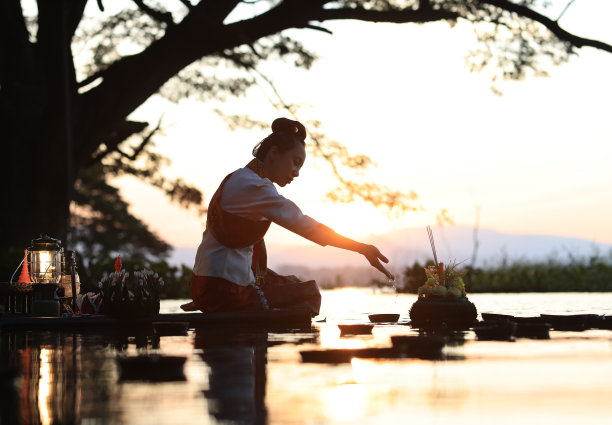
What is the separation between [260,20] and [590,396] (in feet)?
36.4

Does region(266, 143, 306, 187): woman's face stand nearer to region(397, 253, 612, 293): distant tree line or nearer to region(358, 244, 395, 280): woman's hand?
region(358, 244, 395, 280): woman's hand

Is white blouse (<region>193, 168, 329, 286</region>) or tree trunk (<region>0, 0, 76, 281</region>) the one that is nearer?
white blouse (<region>193, 168, 329, 286</region>)

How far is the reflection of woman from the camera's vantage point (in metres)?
6.17

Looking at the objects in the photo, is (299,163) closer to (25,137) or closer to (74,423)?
(74,423)

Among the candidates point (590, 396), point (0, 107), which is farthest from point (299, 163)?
point (0, 107)

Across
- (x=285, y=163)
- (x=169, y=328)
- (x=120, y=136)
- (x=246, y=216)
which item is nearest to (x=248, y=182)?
(x=246, y=216)

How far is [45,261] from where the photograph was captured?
318 inches

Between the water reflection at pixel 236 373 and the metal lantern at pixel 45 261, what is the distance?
2.28 meters

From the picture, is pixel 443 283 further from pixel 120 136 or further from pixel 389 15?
pixel 120 136

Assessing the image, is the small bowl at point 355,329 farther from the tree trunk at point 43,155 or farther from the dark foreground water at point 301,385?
the tree trunk at point 43,155

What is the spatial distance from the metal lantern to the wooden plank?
1066mm

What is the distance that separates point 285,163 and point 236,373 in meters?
2.75

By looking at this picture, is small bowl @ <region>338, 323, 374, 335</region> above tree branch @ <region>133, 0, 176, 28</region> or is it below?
below

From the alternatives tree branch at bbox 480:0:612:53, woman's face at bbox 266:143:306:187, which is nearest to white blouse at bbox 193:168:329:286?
woman's face at bbox 266:143:306:187
